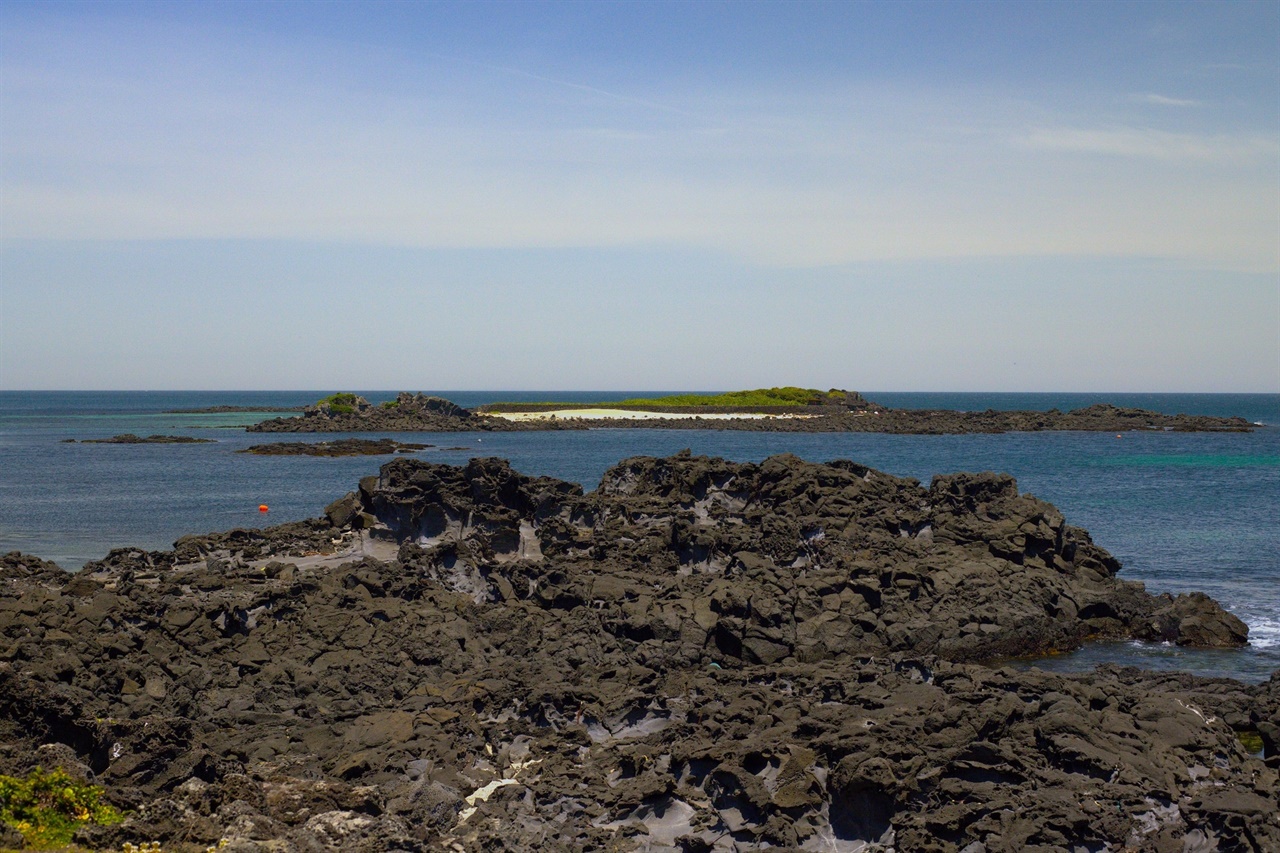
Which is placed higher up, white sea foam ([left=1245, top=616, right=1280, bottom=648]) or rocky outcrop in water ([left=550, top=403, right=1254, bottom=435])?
rocky outcrop in water ([left=550, top=403, right=1254, bottom=435])

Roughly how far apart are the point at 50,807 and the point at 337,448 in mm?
72521

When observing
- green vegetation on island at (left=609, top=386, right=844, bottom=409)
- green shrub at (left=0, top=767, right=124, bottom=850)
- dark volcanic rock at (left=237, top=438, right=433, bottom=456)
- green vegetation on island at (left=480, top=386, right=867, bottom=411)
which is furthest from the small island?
green shrub at (left=0, top=767, right=124, bottom=850)

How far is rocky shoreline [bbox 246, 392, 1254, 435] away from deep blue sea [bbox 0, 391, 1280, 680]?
4.95 m

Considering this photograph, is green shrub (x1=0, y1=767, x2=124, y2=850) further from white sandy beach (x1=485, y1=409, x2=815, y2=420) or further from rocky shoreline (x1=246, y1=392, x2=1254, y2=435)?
white sandy beach (x1=485, y1=409, x2=815, y2=420)

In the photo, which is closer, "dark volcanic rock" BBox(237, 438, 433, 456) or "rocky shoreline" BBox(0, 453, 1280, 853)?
"rocky shoreline" BBox(0, 453, 1280, 853)

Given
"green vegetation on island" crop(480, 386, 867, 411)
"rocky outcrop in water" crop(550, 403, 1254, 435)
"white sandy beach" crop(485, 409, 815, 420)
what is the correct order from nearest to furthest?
"rocky outcrop in water" crop(550, 403, 1254, 435)
"white sandy beach" crop(485, 409, 815, 420)
"green vegetation on island" crop(480, 386, 867, 411)

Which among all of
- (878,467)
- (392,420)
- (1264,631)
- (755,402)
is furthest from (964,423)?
(1264,631)

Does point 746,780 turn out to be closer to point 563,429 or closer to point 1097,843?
point 1097,843

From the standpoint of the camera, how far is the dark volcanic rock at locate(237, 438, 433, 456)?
263 feet

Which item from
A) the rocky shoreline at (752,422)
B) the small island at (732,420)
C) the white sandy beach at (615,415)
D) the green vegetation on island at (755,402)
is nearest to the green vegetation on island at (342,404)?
the small island at (732,420)

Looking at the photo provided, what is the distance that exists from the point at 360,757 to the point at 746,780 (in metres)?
5.27

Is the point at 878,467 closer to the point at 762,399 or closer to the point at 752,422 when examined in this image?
the point at 752,422

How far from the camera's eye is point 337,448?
82750 mm

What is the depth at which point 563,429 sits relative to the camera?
361ft
